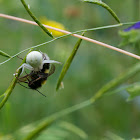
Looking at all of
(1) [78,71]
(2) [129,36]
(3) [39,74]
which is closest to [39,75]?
(3) [39,74]

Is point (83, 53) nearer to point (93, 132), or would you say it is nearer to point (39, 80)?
point (93, 132)

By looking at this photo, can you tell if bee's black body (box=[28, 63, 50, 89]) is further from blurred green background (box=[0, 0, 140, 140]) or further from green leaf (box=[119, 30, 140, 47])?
blurred green background (box=[0, 0, 140, 140])

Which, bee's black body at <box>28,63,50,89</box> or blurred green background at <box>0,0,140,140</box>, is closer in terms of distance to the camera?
bee's black body at <box>28,63,50,89</box>

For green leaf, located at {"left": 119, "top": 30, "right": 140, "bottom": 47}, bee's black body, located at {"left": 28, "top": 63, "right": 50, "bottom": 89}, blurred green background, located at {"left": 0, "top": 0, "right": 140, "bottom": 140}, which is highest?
green leaf, located at {"left": 119, "top": 30, "right": 140, "bottom": 47}

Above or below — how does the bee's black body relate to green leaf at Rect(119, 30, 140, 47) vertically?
below

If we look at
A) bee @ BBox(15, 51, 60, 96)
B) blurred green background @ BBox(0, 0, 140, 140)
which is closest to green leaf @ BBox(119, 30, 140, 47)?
bee @ BBox(15, 51, 60, 96)

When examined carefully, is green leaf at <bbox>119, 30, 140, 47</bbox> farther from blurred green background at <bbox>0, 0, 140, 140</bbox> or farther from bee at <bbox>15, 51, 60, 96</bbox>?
blurred green background at <bbox>0, 0, 140, 140</bbox>

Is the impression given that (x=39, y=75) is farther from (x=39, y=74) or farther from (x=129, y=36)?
(x=129, y=36)

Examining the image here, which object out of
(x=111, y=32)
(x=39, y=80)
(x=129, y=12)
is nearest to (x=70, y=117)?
(x=111, y=32)

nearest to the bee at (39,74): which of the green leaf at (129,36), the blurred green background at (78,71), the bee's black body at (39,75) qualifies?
the bee's black body at (39,75)
